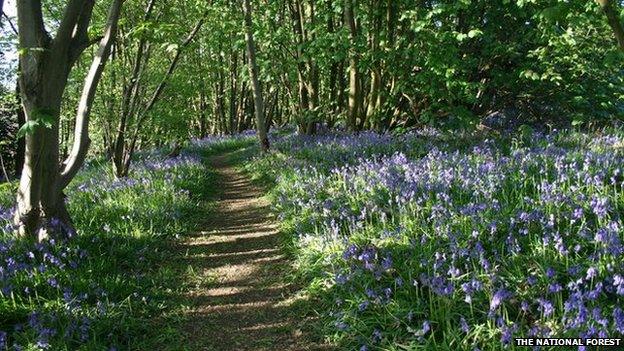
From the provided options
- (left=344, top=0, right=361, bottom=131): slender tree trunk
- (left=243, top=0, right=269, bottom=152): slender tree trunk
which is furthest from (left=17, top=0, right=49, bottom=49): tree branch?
Answer: (left=344, top=0, right=361, bottom=131): slender tree trunk

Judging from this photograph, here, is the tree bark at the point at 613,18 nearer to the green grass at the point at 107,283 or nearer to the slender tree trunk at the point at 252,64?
the green grass at the point at 107,283

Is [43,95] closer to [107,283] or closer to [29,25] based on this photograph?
[29,25]

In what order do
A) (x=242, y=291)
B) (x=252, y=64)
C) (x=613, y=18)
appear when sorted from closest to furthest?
(x=613, y=18) → (x=242, y=291) → (x=252, y=64)

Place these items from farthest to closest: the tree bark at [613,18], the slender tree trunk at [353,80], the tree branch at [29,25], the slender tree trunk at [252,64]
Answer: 1. the slender tree trunk at [252,64]
2. the slender tree trunk at [353,80]
3. the tree branch at [29,25]
4. the tree bark at [613,18]

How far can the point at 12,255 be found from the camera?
5.34 meters

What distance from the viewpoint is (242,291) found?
530 centimetres

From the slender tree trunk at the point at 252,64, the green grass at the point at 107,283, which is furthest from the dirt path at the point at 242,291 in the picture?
the slender tree trunk at the point at 252,64

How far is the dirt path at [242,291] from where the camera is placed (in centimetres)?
427

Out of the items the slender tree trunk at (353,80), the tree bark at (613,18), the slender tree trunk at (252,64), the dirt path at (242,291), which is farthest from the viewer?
the slender tree trunk at (252,64)

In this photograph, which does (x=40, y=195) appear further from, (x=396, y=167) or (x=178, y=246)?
(x=396, y=167)

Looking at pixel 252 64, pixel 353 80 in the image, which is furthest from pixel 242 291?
pixel 252 64

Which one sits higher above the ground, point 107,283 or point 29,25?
point 29,25

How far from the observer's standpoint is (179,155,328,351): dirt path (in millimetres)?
4270

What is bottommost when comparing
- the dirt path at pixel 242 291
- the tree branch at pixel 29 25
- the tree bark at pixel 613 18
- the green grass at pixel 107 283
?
the dirt path at pixel 242 291
